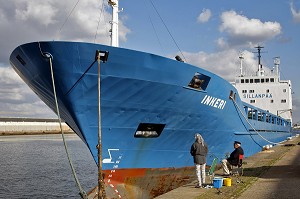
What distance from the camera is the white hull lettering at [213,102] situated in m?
12.5

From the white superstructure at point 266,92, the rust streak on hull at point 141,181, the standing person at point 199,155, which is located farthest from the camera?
the white superstructure at point 266,92

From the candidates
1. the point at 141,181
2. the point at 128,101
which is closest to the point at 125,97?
the point at 128,101

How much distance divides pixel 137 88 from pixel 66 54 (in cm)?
239

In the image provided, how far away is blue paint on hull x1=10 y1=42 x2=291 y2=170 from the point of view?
938 cm

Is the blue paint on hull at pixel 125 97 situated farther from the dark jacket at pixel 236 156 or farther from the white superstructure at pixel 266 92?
the white superstructure at pixel 266 92

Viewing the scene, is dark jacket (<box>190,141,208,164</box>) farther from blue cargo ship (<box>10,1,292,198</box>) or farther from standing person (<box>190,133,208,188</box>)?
blue cargo ship (<box>10,1,292,198</box>)

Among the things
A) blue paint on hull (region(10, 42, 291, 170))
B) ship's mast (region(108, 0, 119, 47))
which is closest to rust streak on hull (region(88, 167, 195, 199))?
blue paint on hull (region(10, 42, 291, 170))

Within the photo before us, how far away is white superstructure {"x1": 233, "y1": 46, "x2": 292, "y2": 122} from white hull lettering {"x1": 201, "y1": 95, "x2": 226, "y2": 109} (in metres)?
20.1

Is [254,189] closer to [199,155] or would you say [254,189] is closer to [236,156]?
[199,155]

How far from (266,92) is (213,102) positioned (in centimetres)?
2275

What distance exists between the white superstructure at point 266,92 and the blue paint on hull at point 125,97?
21815 millimetres

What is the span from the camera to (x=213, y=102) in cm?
1307

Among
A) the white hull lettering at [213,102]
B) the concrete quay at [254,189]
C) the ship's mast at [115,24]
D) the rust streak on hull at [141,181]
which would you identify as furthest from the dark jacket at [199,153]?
the ship's mast at [115,24]

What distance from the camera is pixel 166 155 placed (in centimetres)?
1164
